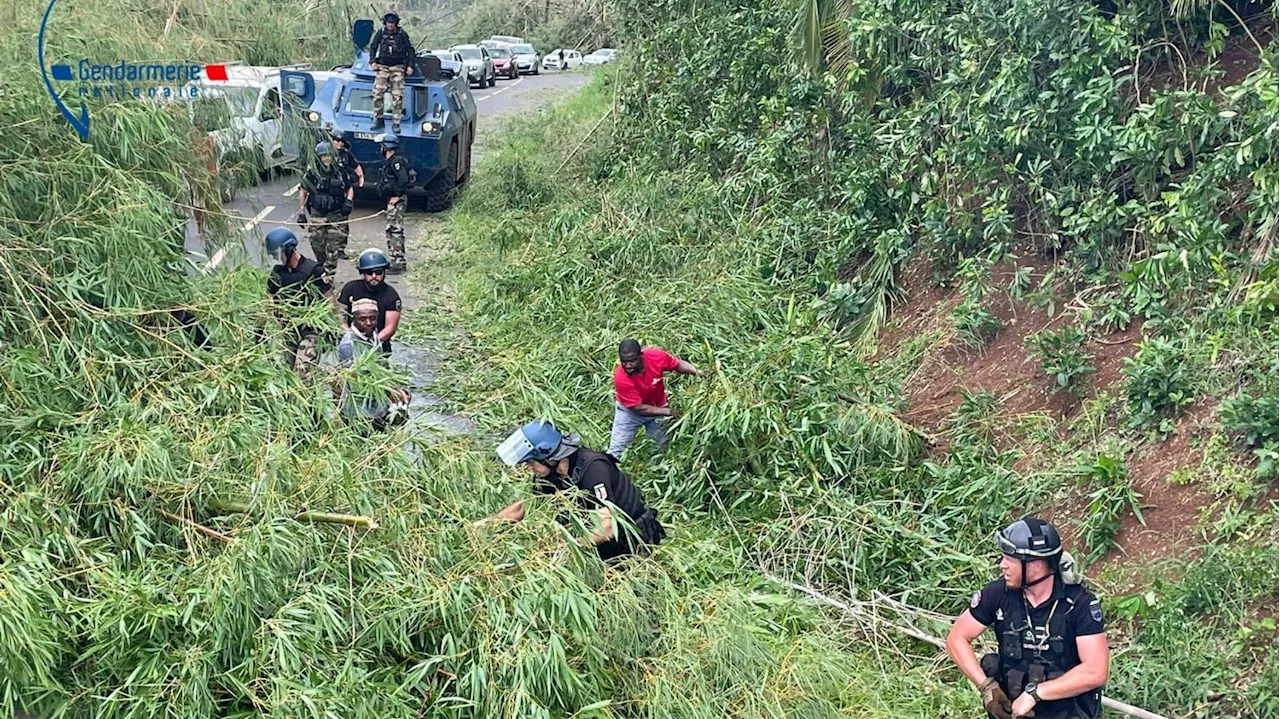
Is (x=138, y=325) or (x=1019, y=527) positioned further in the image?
(x=138, y=325)

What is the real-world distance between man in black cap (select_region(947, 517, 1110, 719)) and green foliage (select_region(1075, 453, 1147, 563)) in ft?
5.88

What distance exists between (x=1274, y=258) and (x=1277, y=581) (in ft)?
6.37

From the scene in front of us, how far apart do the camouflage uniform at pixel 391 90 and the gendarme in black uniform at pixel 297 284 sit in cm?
710

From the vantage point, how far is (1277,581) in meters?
5.40

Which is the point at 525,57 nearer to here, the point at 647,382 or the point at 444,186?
the point at 444,186

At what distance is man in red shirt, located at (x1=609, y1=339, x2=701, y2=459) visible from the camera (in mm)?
7402

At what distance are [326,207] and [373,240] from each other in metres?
2.72

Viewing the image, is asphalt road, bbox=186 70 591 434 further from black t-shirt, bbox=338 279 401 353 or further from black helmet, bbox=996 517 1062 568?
black helmet, bbox=996 517 1062 568

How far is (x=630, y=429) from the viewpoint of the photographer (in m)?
7.63

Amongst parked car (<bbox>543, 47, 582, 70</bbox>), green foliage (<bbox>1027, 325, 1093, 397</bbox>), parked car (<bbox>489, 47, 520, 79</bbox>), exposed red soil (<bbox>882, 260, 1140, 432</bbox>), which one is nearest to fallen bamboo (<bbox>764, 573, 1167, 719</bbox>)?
exposed red soil (<bbox>882, 260, 1140, 432</bbox>)

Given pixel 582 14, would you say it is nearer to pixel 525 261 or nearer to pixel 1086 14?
pixel 525 261

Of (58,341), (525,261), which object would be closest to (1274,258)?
(58,341)

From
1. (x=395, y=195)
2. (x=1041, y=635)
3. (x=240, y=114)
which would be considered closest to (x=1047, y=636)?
(x=1041, y=635)

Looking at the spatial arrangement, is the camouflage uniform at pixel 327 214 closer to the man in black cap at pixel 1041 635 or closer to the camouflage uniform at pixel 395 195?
the camouflage uniform at pixel 395 195
